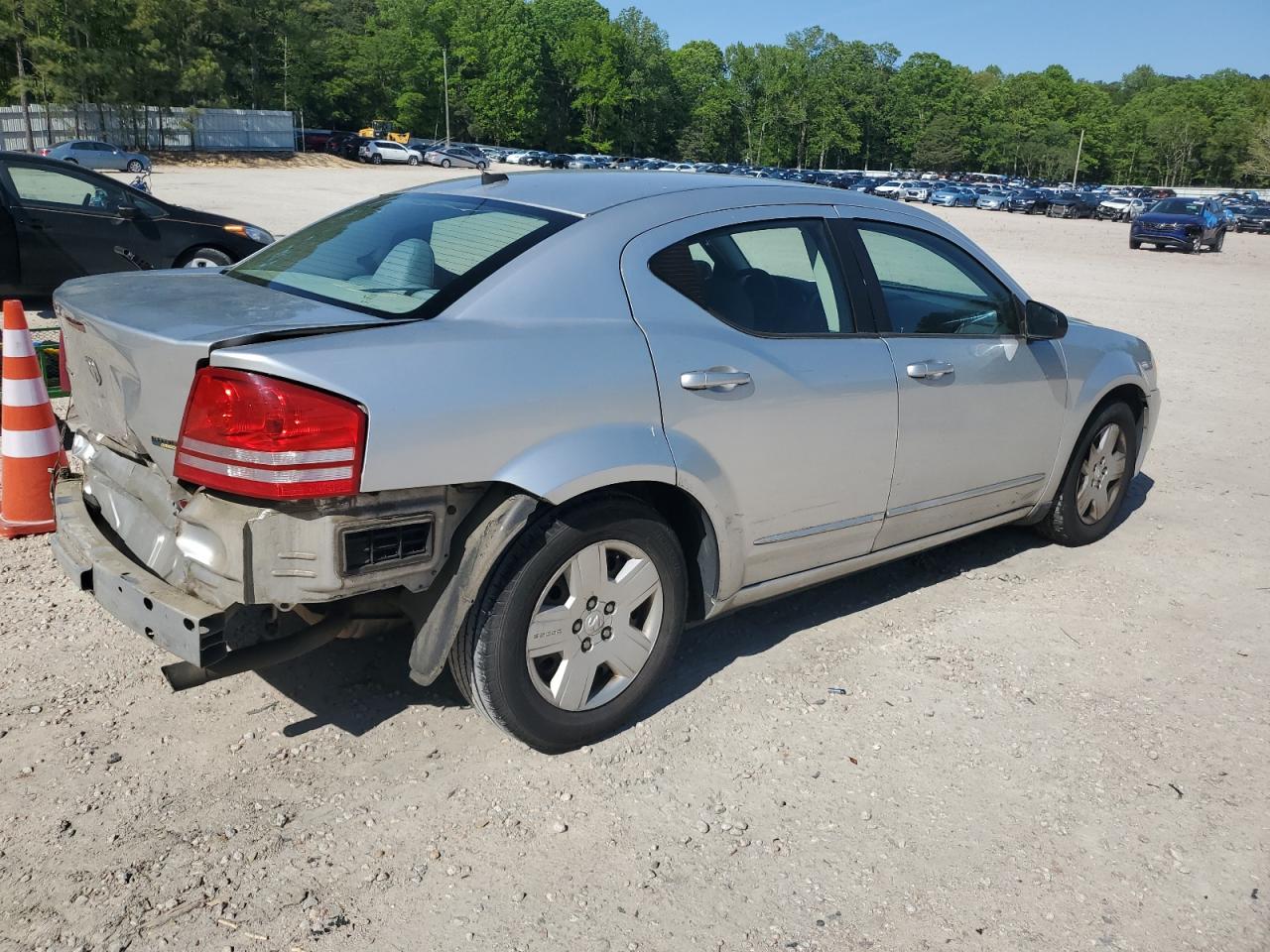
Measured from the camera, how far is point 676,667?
13.1 ft

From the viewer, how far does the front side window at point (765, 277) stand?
11.6ft

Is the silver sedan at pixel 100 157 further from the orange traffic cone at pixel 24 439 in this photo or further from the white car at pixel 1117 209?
the white car at pixel 1117 209

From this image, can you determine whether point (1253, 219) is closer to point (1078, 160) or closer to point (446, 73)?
point (446, 73)

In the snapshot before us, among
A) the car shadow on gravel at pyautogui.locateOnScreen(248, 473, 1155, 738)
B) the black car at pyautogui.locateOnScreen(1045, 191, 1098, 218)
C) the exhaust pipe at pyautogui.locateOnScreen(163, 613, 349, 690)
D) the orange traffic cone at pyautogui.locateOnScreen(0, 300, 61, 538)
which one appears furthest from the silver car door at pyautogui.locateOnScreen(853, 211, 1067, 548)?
the black car at pyautogui.locateOnScreen(1045, 191, 1098, 218)

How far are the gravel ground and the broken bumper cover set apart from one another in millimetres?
512

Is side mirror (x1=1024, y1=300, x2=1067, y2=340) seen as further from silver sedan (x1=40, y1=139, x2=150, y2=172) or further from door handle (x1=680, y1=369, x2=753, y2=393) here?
silver sedan (x1=40, y1=139, x2=150, y2=172)

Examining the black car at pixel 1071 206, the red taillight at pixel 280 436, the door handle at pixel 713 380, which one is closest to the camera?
the red taillight at pixel 280 436

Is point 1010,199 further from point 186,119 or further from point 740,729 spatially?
point 740,729

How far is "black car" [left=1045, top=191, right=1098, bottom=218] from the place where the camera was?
57.0 metres

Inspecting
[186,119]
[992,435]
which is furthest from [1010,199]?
[992,435]

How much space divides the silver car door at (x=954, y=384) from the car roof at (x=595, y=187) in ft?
1.41

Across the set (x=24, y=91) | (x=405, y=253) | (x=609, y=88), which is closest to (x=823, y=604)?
(x=405, y=253)

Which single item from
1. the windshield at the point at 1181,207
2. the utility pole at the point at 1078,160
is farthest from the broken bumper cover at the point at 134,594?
the utility pole at the point at 1078,160

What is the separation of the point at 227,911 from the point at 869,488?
254cm
